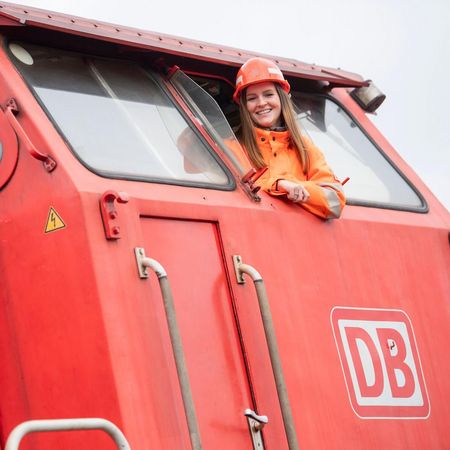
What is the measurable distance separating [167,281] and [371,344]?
134 cm

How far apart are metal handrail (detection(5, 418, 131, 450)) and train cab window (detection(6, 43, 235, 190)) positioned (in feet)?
4.00

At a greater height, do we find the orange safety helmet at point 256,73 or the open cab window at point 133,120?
the orange safety helmet at point 256,73

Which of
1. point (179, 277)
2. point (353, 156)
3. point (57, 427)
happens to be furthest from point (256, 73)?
point (57, 427)

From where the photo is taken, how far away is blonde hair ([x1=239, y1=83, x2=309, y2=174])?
5.16 metres

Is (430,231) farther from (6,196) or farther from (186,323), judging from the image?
(6,196)

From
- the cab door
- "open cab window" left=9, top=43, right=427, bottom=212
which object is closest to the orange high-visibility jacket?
"open cab window" left=9, top=43, right=427, bottom=212

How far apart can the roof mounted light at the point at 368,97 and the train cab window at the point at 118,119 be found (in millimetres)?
1674

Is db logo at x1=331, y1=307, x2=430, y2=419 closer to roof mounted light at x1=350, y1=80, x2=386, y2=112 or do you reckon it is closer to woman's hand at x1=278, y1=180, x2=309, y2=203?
woman's hand at x1=278, y1=180, x2=309, y2=203

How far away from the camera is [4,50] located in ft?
14.4

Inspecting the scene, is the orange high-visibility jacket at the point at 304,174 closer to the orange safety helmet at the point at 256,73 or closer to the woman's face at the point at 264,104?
the woman's face at the point at 264,104

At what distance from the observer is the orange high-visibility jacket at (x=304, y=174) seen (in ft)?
16.0

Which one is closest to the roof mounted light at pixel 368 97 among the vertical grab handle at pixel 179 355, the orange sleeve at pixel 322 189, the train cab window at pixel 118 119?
the orange sleeve at pixel 322 189

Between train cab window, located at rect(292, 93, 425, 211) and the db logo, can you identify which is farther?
train cab window, located at rect(292, 93, 425, 211)

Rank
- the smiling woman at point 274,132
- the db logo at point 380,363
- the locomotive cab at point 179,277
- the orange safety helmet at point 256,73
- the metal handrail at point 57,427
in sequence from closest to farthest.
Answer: the metal handrail at point 57,427 < the locomotive cab at point 179,277 < the db logo at point 380,363 < the smiling woman at point 274,132 < the orange safety helmet at point 256,73
